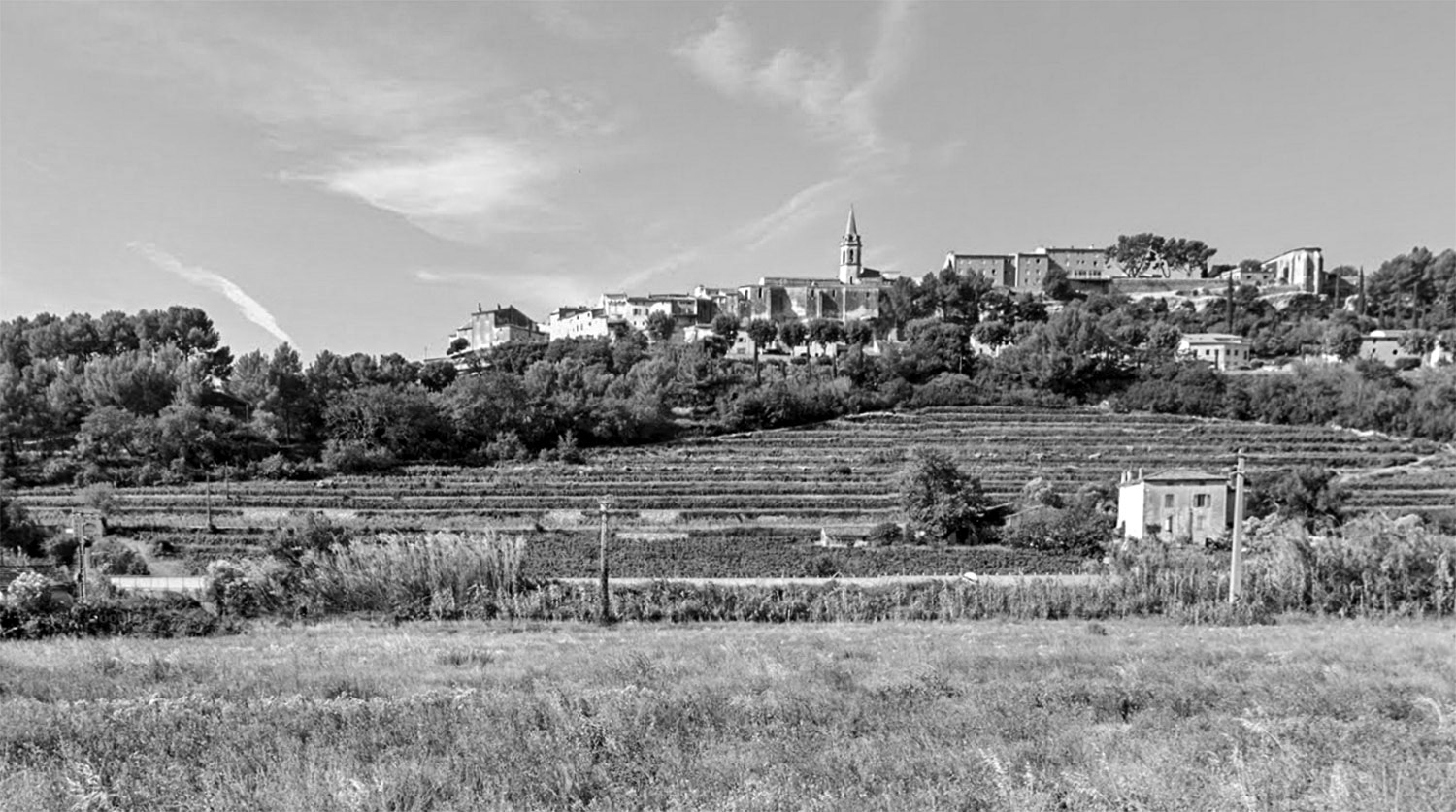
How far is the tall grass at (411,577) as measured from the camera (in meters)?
18.2

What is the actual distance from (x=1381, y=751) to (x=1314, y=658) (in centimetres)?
503

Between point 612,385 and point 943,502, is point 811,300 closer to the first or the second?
point 612,385

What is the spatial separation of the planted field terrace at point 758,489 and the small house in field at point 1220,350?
75.9ft

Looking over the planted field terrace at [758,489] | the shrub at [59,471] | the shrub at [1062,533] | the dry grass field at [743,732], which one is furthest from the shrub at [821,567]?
the shrub at [59,471]

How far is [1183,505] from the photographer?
32.5 m

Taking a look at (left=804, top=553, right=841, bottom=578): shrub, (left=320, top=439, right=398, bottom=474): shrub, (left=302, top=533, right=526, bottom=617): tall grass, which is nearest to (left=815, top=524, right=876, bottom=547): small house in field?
Answer: (left=804, top=553, right=841, bottom=578): shrub

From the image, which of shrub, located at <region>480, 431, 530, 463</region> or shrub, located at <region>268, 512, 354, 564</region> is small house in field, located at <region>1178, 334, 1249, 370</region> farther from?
shrub, located at <region>268, 512, 354, 564</region>

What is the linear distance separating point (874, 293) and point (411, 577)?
9716 cm

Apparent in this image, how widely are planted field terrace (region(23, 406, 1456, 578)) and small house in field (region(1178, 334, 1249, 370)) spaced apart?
2314 cm

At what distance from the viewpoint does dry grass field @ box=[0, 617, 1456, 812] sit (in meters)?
3.29

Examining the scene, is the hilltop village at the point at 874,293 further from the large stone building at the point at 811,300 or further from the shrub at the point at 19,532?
the shrub at the point at 19,532

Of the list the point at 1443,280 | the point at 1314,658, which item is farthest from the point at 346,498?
the point at 1443,280

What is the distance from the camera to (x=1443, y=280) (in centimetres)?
8931

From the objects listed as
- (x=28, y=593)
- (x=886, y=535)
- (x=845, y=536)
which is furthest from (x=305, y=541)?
(x=886, y=535)
